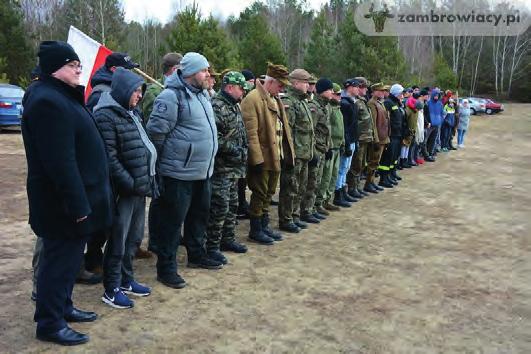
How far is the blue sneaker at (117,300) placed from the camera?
383 centimetres

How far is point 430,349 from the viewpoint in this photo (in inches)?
136

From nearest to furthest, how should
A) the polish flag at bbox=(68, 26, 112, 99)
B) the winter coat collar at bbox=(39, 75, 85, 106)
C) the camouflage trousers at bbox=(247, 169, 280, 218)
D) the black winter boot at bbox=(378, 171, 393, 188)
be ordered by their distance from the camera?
the winter coat collar at bbox=(39, 75, 85, 106), the camouflage trousers at bbox=(247, 169, 280, 218), the polish flag at bbox=(68, 26, 112, 99), the black winter boot at bbox=(378, 171, 393, 188)

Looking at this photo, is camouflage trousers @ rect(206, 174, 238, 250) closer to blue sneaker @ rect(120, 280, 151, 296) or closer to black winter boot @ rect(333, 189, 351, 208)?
blue sneaker @ rect(120, 280, 151, 296)

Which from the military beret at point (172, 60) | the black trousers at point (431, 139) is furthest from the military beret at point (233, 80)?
the black trousers at point (431, 139)

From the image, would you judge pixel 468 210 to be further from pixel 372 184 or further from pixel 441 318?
pixel 441 318

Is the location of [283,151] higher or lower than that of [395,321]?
higher

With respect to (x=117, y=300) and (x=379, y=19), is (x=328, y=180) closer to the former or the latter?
(x=117, y=300)

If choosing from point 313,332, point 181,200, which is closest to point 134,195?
point 181,200

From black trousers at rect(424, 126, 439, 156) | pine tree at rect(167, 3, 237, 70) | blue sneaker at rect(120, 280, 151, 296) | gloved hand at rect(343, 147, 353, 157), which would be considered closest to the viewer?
blue sneaker at rect(120, 280, 151, 296)

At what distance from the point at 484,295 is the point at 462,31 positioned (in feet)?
155

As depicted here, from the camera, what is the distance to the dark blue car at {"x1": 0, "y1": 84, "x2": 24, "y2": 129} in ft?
48.0

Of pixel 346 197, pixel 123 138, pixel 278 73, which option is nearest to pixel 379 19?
pixel 346 197

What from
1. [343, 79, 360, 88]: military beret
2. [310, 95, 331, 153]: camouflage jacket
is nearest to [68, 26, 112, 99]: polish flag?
[310, 95, 331, 153]: camouflage jacket

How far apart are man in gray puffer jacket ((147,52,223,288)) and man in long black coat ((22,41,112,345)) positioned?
90 cm
